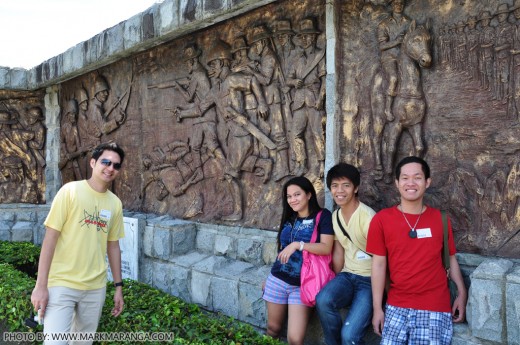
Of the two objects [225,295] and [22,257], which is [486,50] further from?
[22,257]

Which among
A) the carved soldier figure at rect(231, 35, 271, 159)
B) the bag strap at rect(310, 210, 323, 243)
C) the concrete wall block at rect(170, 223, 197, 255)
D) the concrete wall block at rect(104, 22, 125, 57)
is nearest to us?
the bag strap at rect(310, 210, 323, 243)

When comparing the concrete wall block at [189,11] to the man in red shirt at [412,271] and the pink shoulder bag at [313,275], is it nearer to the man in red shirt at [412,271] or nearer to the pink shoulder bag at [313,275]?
the pink shoulder bag at [313,275]

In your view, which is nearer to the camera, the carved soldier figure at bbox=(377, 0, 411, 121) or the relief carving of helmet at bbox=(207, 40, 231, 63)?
the carved soldier figure at bbox=(377, 0, 411, 121)

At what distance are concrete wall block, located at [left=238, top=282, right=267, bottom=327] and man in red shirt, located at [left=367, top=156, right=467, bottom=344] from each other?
162 centimetres

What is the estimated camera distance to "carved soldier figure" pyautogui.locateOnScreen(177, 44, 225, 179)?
19.0 feet

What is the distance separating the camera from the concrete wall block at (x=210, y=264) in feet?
17.0

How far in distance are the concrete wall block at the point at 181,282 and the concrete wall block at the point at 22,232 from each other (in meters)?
4.44

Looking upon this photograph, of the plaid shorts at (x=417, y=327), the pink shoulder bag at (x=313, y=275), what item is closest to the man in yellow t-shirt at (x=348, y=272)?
the pink shoulder bag at (x=313, y=275)

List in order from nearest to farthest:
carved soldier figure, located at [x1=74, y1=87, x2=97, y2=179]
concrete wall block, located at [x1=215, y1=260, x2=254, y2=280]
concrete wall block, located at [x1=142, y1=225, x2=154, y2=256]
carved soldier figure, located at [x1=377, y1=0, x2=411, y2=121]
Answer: carved soldier figure, located at [x1=377, y1=0, x2=411, y2=121] < concrete wall block, located at [x1=215, y1=260, x2=254, y2=280] < concrete wall block, located at [x1=142, y1=225, x2=154, y2=256] < carved soldier figure, located at [x1=74, y1=87, x2=97, y2=179]

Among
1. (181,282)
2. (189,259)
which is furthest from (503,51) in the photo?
(181,282)

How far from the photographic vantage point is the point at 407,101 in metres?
3.94

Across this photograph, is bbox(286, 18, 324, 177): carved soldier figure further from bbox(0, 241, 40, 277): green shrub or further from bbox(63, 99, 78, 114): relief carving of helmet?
bbox(63, 99, 78, 114): relief carving of helmet

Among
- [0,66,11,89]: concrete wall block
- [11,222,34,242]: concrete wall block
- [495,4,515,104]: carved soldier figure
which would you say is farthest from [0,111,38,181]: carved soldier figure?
[495,4,515,104]: carved soldier figure

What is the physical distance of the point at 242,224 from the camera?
5.39 meters
